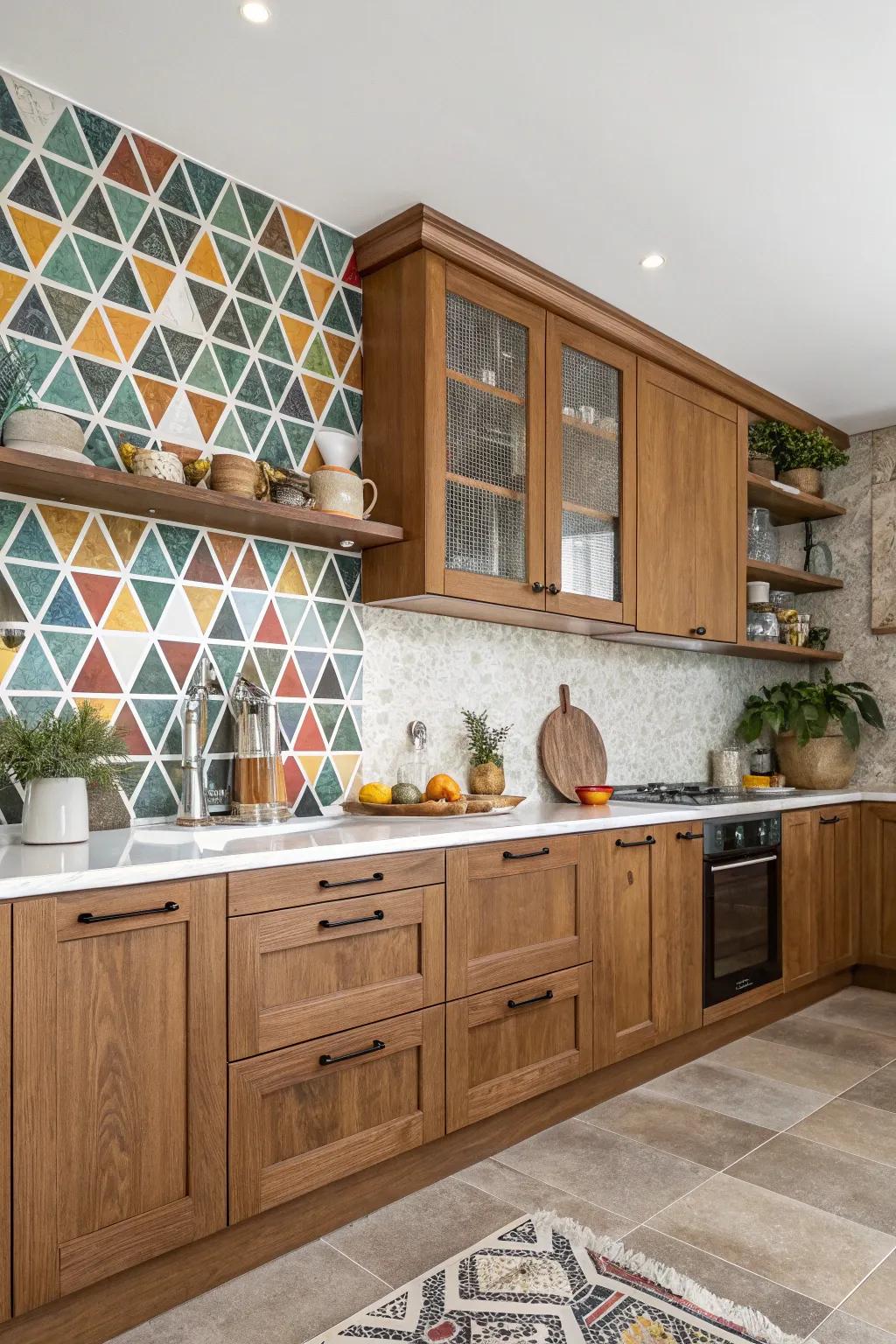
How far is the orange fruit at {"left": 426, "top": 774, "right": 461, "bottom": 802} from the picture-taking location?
2.88 m

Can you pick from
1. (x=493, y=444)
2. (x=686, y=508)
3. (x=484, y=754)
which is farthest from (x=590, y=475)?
(x=484, y=754)

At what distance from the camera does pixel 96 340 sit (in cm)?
235

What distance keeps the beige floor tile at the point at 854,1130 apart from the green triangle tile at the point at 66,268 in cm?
296

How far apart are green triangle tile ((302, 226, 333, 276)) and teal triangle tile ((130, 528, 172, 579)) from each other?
997mm

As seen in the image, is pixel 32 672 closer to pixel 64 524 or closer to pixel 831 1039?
pixel 64 524

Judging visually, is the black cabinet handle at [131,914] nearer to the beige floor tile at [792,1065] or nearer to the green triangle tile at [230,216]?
the green triangle tile at [230,216]

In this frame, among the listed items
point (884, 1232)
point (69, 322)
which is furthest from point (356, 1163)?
point (69, 322)

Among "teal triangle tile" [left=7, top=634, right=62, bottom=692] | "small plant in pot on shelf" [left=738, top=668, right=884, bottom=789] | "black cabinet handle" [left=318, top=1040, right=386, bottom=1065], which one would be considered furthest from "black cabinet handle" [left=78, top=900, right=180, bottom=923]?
"small plant in pot on shelf" [left=738, top=668, right=884, bottom=789]

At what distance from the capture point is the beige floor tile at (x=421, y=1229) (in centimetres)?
202

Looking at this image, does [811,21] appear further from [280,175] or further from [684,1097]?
[684,1097]

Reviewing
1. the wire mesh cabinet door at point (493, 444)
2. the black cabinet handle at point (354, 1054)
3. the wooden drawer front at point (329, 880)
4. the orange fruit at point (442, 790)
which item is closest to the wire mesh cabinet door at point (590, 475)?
the wire mesh cabinet door at point (493, 444)

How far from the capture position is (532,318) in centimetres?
307

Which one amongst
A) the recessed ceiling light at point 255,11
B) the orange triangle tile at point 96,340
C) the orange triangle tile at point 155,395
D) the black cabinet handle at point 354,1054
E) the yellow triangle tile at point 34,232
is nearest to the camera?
the recessed ceiling light at point 255,11

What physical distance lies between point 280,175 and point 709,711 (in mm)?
2961
